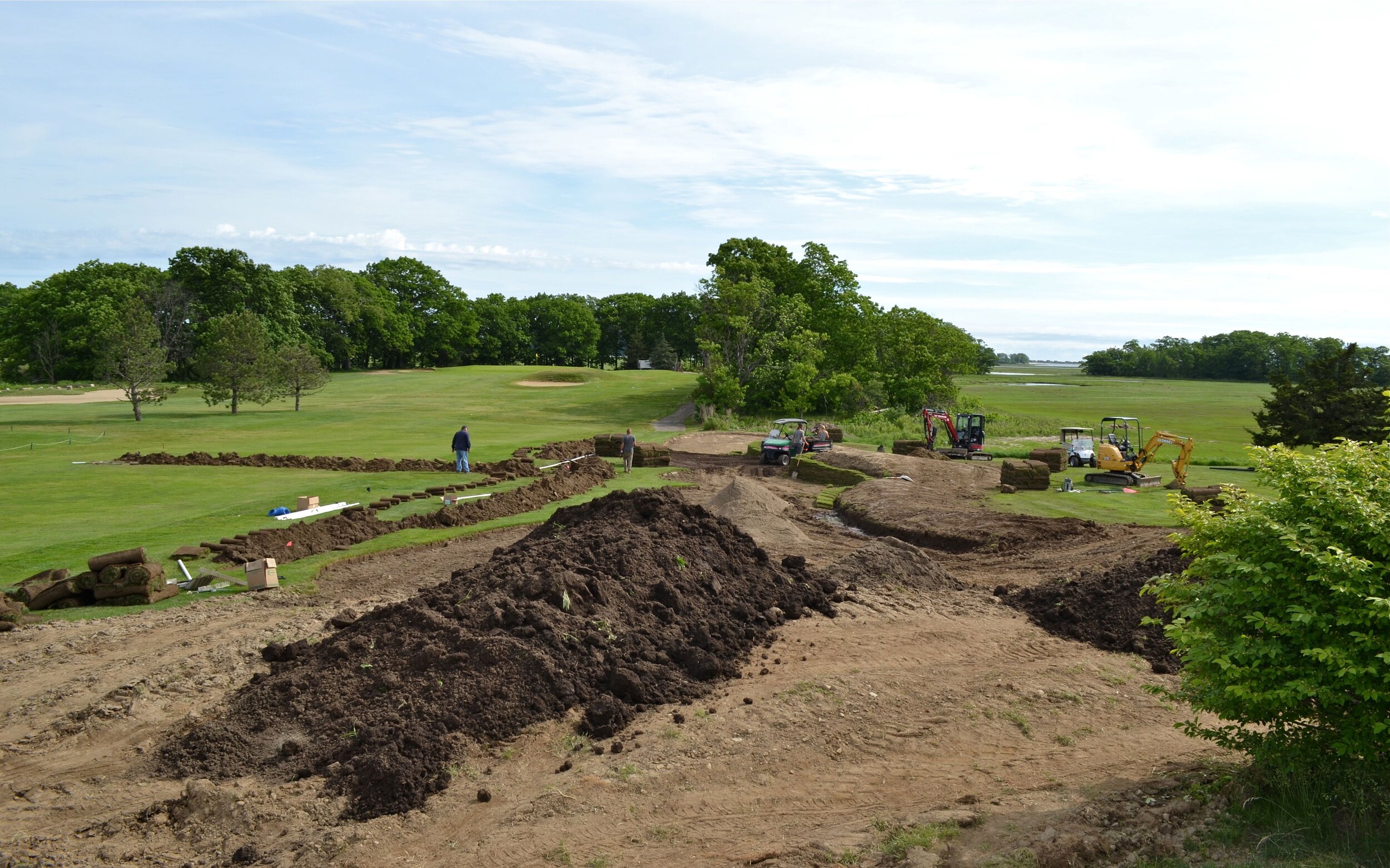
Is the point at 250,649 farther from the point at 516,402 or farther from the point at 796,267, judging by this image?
the point at 796,267

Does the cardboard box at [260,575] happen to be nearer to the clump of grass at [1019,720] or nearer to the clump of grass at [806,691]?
the clump of grass at [806,691]

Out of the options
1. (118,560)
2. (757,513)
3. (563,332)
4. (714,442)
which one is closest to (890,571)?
(757,513)

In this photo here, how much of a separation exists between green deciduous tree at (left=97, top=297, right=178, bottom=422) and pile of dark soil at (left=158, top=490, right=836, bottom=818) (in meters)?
44.5

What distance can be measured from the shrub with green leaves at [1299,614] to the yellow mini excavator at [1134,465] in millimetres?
24216

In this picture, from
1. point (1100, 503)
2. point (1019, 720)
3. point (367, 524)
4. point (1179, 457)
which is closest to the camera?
point (1019, 720)

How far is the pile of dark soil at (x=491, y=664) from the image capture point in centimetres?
880

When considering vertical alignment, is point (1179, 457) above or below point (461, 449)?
above

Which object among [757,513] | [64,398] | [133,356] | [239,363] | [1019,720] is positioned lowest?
[1019,720]

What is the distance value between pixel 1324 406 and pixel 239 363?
A: 5903cm

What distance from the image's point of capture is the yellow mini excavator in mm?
29469

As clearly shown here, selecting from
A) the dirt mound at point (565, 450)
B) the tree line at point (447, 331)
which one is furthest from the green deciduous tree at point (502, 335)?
the dirt mound at point (565, 450)

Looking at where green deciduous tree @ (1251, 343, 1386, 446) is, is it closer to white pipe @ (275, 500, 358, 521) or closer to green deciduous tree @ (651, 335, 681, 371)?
white pipe @ (275, 500, 358, 521)

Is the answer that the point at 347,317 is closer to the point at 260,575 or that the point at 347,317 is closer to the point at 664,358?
the point at 664,358

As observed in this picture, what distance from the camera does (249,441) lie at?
42.5m
